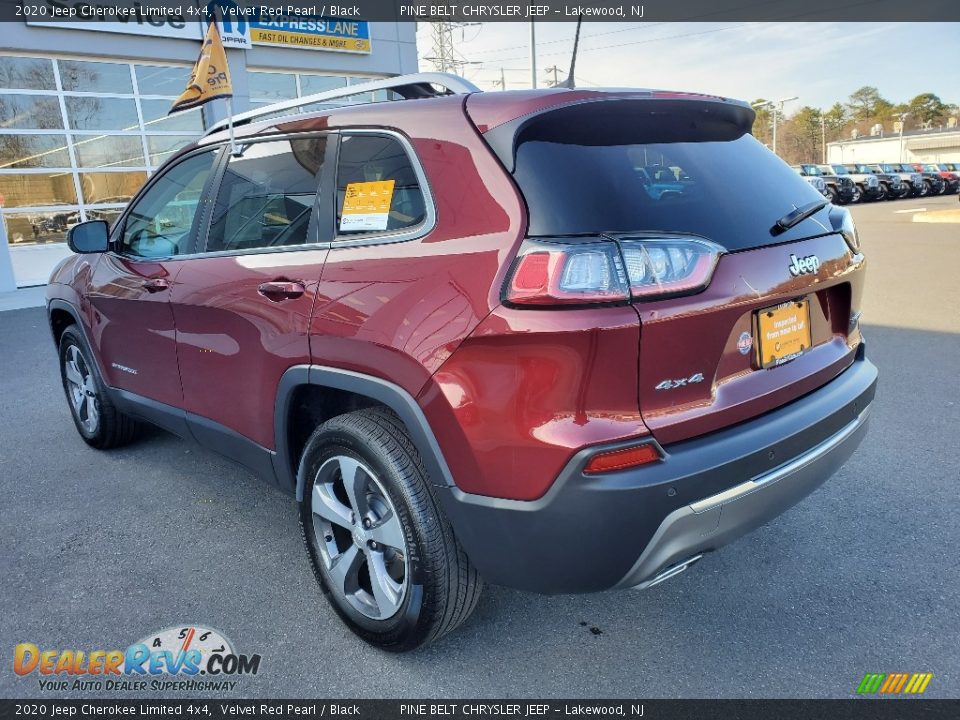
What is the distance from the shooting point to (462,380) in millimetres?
1913

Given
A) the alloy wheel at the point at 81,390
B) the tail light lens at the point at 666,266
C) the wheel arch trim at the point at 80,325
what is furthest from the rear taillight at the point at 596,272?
the alloy wheel at the point at 81,390

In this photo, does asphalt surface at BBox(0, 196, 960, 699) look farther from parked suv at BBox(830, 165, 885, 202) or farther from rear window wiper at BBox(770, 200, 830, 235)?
parked suv at BBox(830, 165, 885, 202)

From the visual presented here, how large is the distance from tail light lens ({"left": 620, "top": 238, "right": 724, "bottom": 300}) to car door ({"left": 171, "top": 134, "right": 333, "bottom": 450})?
1.11 m

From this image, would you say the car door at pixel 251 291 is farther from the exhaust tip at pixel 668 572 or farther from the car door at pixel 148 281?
the exhaust tip at pixel 668 572

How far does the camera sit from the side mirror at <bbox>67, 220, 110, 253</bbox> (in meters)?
3.70

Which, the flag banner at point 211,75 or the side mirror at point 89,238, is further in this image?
the side mirror at point 89,238

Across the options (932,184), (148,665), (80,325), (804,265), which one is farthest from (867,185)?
(148,665)

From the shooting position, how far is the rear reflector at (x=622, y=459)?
5.88 feet

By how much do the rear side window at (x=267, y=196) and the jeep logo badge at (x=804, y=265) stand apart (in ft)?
5.40

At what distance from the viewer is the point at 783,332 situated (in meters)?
2.17

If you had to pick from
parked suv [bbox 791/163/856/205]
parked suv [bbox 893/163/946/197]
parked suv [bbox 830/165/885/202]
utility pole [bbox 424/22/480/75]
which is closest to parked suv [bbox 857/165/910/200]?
parked suv [bbox 830/165/885/202]

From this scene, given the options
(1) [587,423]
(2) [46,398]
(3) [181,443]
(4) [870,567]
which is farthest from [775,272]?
(2) [46,398]

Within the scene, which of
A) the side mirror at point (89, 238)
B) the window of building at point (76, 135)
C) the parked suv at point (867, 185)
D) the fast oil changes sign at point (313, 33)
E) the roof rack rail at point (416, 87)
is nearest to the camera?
the roof rack rail at point (416, 87)

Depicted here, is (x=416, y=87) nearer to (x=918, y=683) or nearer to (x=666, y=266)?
(x=666, y=266)
